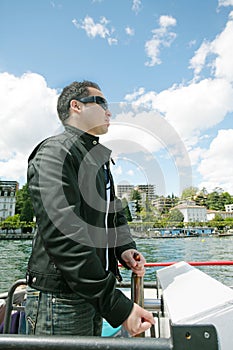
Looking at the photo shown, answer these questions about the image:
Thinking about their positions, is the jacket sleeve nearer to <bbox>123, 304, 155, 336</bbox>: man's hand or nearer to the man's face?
<bbox>123, 304, 155, 336</bbox>: man's hand

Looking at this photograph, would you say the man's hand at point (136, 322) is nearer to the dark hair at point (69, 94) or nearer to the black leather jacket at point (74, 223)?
the black leather jacket at point (74, 223)

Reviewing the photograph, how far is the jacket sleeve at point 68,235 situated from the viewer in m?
0.85

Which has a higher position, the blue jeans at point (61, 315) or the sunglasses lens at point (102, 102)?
the sunglasses lens at point (102, 102)

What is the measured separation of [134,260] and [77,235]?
0.52 m

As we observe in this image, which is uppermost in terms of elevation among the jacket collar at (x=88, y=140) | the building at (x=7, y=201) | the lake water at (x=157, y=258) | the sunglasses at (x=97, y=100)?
the building at (x=7, y=201)

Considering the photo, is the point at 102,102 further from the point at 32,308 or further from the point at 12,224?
the point at 12,224

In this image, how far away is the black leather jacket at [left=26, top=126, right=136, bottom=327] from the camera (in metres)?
0.86

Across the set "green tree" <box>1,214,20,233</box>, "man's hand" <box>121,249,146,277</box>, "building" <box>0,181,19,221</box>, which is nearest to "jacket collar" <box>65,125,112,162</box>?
"man's hand" <box>121,249,146,277</box>

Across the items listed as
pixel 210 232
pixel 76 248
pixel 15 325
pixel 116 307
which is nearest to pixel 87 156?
pixel 76 248

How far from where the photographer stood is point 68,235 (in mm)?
898

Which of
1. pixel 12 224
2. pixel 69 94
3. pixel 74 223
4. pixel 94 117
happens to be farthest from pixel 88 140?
pixel 12 224

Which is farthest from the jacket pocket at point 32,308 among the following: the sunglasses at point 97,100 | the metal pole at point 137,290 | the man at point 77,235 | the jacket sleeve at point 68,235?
the sunglasses at point 97,100

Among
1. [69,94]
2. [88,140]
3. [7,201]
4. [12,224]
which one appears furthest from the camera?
[7,201]

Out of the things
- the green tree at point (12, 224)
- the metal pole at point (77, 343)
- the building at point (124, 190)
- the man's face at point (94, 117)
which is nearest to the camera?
the metal pole at point (77, 343)
